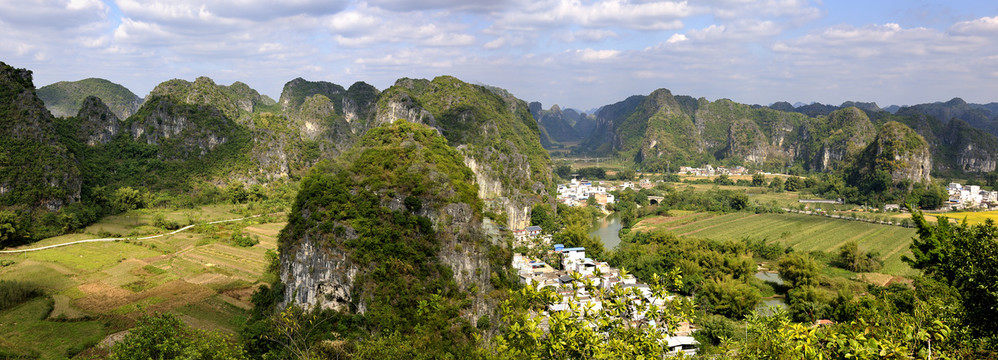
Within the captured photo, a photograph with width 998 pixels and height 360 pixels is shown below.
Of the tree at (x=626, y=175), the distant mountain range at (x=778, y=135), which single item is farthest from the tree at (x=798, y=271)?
the tree at (x=626, y=175)

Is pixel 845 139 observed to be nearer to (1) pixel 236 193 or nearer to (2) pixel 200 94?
(1) pixel 236 193

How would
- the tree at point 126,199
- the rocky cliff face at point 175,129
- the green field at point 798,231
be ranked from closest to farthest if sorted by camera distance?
the green field at point 798,231
the tree at point 126,199
the rocky cliff face at point 175,129

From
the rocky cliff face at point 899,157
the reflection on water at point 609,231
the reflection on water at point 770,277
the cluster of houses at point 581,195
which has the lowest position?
the reflection on water at point 609,231

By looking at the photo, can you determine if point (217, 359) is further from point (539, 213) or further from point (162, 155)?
point (162, 155)

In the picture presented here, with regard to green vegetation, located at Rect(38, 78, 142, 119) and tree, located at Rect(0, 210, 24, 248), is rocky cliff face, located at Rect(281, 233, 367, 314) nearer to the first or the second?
tree, located at Rect(0, 210, 24, 248)

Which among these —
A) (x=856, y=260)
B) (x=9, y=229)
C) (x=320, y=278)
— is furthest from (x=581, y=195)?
(x=9, y=229)

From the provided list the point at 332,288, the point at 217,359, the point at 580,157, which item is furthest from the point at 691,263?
the point at 580,157

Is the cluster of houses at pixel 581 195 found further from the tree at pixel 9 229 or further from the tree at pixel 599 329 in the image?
the tree at pixel 599 329

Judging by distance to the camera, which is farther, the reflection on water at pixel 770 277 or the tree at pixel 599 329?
the reflection on water at pixel 770 277
